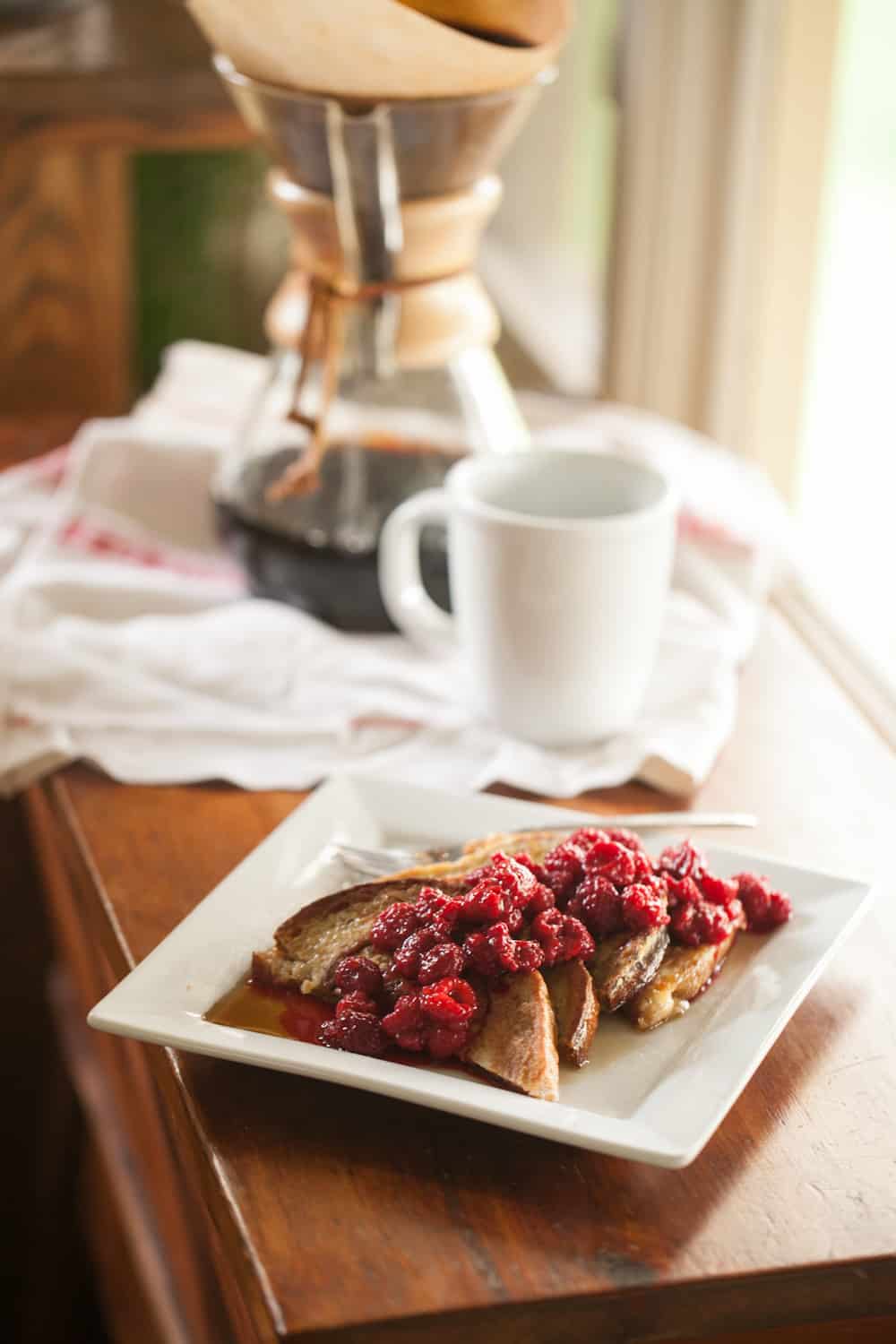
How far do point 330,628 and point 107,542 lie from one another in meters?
0.19

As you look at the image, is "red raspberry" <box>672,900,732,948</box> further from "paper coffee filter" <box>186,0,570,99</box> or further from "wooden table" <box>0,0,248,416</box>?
"wooden table" <box>0,0,248,416</box>

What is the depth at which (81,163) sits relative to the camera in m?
1.41

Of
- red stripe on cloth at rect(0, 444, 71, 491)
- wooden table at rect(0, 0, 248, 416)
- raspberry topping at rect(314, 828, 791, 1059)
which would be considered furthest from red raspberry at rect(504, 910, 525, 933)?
wooden table at rect(0, 0, 248, 416)

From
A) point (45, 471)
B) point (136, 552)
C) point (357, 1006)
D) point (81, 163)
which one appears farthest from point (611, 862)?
point (81, 163)

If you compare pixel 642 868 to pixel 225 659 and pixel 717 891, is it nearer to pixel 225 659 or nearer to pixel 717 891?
pixel 717 891

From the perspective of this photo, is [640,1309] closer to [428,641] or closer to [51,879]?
[428,641]

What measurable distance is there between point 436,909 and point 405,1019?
0.05 metres

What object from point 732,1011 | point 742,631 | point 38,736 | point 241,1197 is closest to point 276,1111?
point 241,1197

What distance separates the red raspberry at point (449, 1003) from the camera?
1.73 feet

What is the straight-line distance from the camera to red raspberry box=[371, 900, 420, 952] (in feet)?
1.86

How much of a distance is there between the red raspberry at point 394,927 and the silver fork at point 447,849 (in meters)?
0.07

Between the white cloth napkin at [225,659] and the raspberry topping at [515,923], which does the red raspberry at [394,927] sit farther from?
the white cloth napkin at [225,659]

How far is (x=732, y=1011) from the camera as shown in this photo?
57cm

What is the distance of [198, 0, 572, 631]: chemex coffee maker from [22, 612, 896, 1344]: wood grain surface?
0.34 meters
